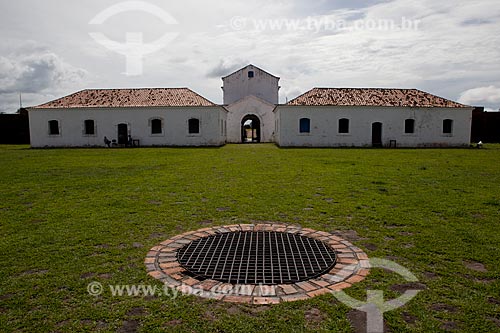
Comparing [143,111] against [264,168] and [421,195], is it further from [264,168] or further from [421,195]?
[421,195]

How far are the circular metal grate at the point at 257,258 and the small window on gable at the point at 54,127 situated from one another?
27291 mm

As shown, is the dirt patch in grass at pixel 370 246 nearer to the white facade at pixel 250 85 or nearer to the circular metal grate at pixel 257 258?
the circular metal grate at pixel 257 258

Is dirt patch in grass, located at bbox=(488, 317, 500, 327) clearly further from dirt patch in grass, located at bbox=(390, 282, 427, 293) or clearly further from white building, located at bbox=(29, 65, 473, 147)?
white building, located at bbox=(29, 65, 473, 147)

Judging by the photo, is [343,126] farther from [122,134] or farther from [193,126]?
[122,134]

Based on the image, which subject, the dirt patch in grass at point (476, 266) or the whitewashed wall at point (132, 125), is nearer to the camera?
the dirt patch in grass at point (476, 266)

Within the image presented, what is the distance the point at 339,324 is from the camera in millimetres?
2883

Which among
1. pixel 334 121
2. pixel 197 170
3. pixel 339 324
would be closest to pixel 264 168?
pixel 197 170

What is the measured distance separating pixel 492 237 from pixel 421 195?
3.04 m

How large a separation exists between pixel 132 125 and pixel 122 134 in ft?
3.50

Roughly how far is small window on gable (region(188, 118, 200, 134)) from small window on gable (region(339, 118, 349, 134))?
1033cm

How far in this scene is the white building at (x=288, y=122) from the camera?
27.4 m

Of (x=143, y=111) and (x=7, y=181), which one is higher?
(x=143, y=111)

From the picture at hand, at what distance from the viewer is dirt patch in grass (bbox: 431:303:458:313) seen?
3093 mm

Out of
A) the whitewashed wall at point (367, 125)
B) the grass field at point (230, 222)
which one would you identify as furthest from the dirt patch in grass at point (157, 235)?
the whitewashed wall at point (367, 125)
